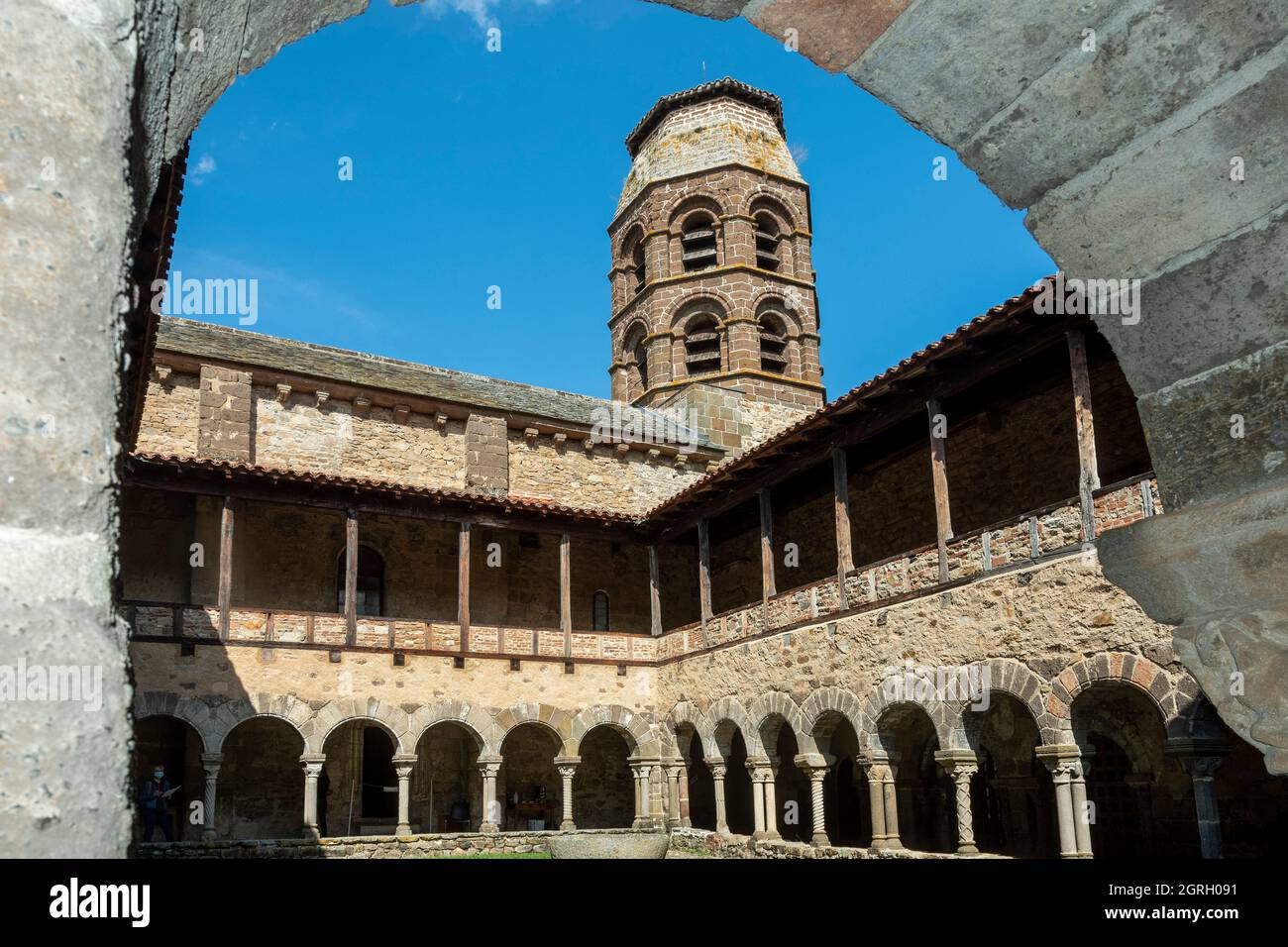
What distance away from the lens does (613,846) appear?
1279 cm

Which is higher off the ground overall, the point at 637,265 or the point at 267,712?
the point at 637,265

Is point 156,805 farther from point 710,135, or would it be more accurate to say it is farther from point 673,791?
point 710,135

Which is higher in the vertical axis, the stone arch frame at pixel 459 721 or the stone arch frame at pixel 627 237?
the stone arch frame at pixel 627 237

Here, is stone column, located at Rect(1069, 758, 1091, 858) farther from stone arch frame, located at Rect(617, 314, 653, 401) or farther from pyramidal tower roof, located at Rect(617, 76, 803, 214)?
pyramidal tower roof, located at Rect(617, 76, 803, 214)

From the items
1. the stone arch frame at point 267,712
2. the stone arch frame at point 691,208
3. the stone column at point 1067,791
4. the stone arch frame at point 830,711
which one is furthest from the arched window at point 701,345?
the stone column at point 1067,791

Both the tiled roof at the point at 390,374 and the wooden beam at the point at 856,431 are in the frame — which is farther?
the tiled roof at the point at 390,374

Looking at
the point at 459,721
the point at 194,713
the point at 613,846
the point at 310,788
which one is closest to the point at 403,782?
the point at 459,721

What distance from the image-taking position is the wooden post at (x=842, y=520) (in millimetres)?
14227

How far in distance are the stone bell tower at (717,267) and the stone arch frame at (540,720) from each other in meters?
9.90

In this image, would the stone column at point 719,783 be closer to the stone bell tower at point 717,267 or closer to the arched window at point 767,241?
the stone bell tower at point 717,267

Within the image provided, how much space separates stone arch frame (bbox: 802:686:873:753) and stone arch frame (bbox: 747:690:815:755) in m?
0.10

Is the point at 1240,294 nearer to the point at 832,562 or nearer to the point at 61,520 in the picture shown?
the point at 61,520

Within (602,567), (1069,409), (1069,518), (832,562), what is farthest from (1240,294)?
(602,567)

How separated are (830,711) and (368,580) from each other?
9.13 metres
